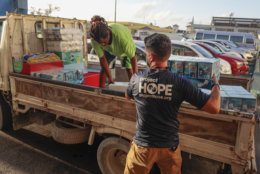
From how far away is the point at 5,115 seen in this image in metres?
5.13

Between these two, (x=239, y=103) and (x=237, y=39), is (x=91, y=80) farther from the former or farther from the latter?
(x=237, y=39)

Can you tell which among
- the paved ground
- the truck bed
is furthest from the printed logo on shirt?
the paved ground

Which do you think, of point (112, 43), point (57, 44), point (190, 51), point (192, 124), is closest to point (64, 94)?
point (112, 43)

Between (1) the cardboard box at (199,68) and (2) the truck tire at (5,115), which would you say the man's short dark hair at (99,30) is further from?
(2) the truck tire at (5,115)

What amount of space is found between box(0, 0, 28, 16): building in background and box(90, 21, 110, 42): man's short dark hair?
3881 millimetres

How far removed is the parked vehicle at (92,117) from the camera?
103 inches

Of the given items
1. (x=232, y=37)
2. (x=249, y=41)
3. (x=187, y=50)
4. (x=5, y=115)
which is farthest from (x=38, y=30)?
(x=249, y=41)

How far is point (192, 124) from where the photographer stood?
9.27ft

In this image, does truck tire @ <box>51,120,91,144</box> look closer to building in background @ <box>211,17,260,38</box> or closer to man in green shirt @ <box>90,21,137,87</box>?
man in green shirt @ <box>90,21,137,87</box>

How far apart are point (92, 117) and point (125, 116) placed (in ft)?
1.76

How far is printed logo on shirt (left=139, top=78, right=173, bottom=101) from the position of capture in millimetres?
2117

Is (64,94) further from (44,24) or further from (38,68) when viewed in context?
(44,24)

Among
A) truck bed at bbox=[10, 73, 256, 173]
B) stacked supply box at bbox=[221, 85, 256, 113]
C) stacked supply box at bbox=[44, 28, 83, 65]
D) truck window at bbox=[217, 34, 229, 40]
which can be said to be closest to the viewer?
truck bed at bbox=[10, 73, 256, 173]

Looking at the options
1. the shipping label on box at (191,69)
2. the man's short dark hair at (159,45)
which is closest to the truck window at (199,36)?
the shipping label on box at (191,69)
